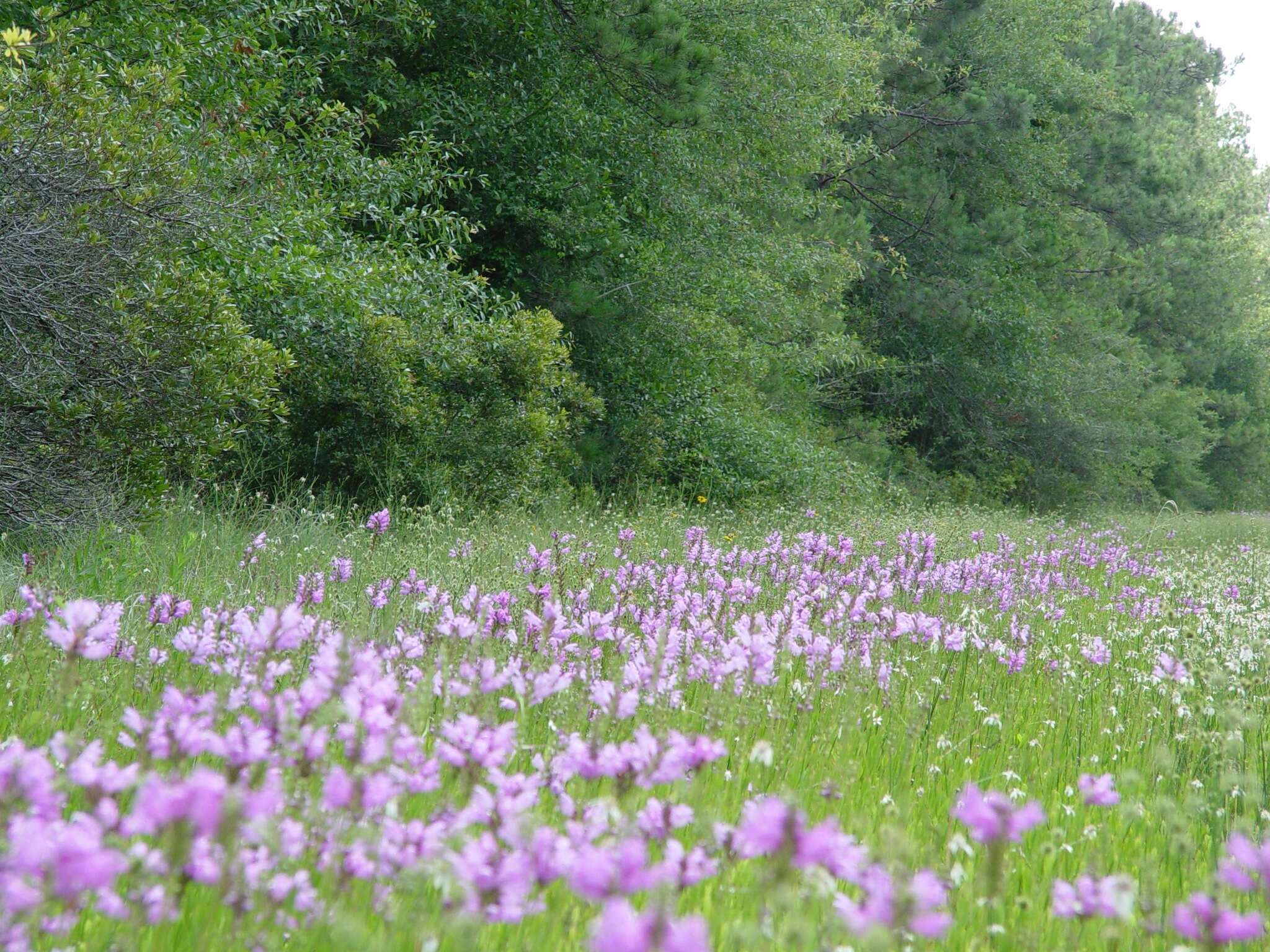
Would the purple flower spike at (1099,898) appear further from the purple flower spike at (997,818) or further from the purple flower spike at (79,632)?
the purple flower spike at (79,632)

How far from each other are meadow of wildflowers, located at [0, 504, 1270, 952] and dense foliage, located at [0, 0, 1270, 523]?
64.1 inches

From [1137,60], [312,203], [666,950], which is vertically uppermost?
[1137,60]

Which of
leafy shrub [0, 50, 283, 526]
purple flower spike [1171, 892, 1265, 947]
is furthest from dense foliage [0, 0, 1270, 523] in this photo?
purple flower spike [1171, 892, 1265, 947]

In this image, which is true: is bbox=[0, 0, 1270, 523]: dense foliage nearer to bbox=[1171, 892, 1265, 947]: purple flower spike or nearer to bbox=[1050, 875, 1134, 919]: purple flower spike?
bbox=[1050, 875, 1134, 919]: purple flower spike

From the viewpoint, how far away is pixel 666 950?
1.07 meters

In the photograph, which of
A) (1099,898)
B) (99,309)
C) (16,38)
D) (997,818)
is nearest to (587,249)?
(99,309)

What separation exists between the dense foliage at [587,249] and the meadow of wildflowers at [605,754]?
1628 mm

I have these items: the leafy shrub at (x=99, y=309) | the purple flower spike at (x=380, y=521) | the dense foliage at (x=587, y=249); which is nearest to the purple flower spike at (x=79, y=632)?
the purple flower spike at (x=380, y=521)

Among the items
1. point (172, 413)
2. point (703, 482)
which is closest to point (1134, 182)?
point (703, 482)

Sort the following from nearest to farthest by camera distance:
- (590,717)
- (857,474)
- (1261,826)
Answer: (590,717) < (1261,826) < (857,474)

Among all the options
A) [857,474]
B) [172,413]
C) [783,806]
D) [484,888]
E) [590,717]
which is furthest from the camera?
[857,474]

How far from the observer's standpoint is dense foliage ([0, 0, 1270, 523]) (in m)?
6.70

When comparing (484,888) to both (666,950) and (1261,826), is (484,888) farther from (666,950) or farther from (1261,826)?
Result: (1261,826)

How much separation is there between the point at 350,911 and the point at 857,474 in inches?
614
